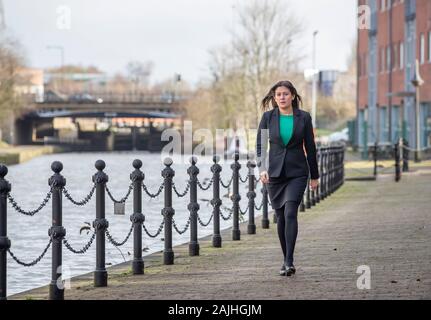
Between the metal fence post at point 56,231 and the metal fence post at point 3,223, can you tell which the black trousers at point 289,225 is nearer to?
the metal fence post at point 56,231

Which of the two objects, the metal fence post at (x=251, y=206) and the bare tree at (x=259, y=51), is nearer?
the metal fence post at (x=251, y=206)

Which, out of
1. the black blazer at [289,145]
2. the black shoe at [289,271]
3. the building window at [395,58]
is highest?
the building window at [395,58]

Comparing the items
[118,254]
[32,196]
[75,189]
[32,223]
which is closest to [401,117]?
[75,189]

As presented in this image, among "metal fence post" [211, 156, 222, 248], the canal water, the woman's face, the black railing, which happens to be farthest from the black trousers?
"metal fence post" [211, 156, 222, 248]

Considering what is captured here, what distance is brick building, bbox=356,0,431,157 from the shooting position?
190 ft

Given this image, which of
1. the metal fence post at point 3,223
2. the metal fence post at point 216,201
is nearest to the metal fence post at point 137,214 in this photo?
the metal fence post at point 3,223

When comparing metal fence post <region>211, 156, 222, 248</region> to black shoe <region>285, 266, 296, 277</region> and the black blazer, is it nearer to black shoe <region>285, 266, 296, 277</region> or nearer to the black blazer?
→ the black blazer

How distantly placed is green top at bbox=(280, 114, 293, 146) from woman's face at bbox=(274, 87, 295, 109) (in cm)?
14

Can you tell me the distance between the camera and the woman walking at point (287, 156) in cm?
1370

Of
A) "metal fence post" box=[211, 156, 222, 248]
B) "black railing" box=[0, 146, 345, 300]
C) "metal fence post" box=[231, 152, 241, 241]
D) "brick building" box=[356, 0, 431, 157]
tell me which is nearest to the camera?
"black railing" box=[0, 146, 345, 300]

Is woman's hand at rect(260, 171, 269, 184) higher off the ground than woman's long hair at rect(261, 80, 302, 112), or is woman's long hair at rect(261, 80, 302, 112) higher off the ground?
woman's long hair at rect(261, 80, 302, 112)

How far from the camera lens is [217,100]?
318ft
